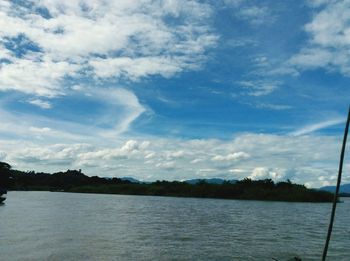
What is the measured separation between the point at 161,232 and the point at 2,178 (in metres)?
91.8

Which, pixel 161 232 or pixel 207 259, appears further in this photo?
pixel 161 232

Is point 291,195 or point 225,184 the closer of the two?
point 291,195

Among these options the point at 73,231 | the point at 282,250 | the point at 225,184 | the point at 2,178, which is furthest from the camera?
the point at 225,184

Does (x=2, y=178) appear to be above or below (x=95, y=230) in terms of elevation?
above

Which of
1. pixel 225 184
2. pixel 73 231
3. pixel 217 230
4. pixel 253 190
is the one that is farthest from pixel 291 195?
pixel 73 231

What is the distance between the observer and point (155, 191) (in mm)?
179125

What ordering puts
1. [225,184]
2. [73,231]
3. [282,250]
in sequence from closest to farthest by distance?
[282,250] < [73,231] < [225,184]

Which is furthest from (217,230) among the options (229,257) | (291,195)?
(291,195)

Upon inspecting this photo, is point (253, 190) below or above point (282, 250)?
above

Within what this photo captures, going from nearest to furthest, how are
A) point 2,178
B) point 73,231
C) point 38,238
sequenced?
point 38,238, point 73,231, point 2,178

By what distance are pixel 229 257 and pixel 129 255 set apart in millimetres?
6829

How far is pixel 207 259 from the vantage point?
28.6m

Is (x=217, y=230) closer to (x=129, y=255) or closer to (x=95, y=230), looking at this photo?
(x=95, y=230)

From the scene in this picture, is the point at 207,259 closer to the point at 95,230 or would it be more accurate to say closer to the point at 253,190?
the point at 95,230
